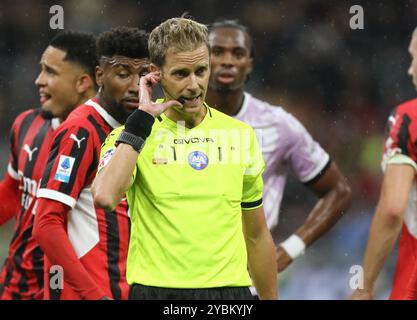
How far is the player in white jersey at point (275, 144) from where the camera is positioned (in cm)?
638

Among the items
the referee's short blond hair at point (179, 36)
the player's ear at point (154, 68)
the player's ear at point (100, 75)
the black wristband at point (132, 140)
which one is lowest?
the black wristband at point (132, 140)

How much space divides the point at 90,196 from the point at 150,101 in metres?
1.01

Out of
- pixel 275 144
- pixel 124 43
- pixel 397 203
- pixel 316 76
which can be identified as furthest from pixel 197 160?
pixel 316 76

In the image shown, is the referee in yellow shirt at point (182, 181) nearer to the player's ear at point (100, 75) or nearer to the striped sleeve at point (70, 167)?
the striped sleeve at point (70, 167)

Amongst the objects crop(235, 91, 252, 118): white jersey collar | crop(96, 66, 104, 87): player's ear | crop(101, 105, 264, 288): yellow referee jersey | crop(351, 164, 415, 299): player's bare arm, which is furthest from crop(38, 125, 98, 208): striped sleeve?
crop(235, 91, 252, 118): white jersey collar

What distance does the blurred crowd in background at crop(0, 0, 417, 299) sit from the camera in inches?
319

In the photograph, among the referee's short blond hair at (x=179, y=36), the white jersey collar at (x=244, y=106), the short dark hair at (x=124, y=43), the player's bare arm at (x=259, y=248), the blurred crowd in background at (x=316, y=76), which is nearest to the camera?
the referee's short blond hair at (x=179, y=36)

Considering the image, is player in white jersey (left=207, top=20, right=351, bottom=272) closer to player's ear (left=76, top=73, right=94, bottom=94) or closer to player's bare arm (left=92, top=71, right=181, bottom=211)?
player's ear (left=76, top=73, right=94, bottom=94)

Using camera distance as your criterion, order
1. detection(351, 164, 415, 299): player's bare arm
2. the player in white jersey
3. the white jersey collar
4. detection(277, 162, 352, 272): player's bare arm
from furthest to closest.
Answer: detection(277, 162, 352, 272): player's bare arm → the white jersey collar → the player in white jersey → detection(351, 164, 415, 299): player's bare arm

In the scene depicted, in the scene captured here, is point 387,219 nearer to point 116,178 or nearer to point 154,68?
point 154,68

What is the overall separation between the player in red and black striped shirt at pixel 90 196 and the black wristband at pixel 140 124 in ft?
3.00

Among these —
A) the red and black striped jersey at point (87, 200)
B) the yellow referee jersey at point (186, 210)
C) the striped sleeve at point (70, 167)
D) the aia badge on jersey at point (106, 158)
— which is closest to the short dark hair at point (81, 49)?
the red and black striped jersey at point (87, 200)

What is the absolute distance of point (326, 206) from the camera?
6.67m

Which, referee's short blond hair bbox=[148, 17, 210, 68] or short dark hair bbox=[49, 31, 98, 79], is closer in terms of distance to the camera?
referee's short blond hair bbox=[148, 17, 210, 68]
